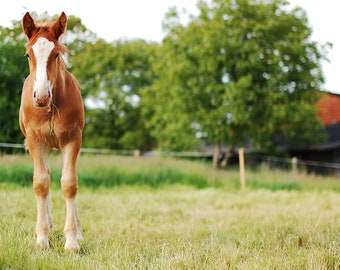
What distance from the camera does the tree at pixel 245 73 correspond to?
21938 mm

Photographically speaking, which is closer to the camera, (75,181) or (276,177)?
(75,181)

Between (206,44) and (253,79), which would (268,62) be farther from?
(206,44)

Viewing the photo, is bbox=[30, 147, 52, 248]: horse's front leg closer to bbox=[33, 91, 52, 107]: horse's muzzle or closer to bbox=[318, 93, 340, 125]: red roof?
bbox=[33, 91, 52, 107]: horse's muzzle

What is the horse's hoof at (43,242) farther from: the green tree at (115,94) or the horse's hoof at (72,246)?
the green tree at (115,94)

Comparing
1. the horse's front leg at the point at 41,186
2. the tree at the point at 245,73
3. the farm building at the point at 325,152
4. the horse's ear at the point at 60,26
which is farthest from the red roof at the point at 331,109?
the horse's ear at the point at 60,26

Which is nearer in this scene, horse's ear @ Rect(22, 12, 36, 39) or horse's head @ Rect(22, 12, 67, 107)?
horse's head @ Rect(22, 12, 67, 107)

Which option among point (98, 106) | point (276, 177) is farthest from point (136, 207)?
point (98, 106)

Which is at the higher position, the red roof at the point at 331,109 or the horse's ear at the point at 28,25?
the red roof at the point at 331,109

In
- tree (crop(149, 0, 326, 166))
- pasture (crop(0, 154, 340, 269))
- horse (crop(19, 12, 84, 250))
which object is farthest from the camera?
tree (crop(149, 0, 326, 166))

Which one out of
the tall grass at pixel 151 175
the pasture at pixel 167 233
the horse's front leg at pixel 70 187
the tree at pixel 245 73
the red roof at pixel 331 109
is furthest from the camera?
the red roof at pixel 331 109

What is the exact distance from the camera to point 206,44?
2191 centimetres

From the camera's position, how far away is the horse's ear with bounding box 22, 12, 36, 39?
4.08 meters

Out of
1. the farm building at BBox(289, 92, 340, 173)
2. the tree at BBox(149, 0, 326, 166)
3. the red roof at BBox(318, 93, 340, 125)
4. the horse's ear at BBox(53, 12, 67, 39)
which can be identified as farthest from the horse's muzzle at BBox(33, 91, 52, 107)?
the red roof at BBox(318, 93, 340, 125)

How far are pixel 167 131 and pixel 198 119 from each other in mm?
2689
